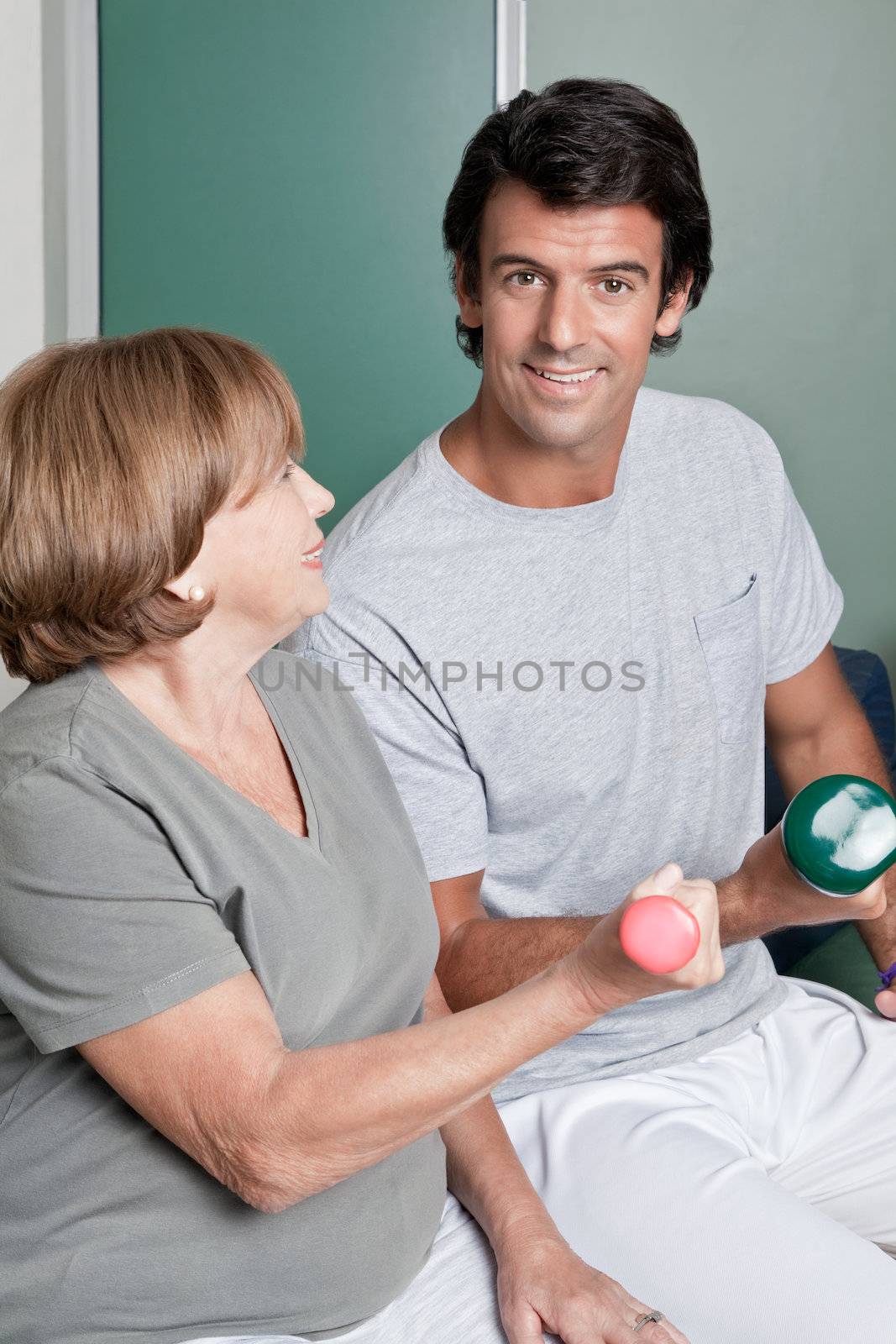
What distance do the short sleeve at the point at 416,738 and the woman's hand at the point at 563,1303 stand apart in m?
0.40

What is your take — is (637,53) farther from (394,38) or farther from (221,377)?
(221,377)

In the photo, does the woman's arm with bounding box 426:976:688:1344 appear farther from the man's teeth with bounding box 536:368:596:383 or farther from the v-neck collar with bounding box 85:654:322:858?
the man's teeth with bounding box 536:368:596:383

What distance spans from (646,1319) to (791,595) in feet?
2.91

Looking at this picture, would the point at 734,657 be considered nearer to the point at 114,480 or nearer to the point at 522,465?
the point at 522,465

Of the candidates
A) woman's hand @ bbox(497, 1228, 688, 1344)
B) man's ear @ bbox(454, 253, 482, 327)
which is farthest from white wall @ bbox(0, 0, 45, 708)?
woman's hand @ bbox(497, 1228, 688, 1344)

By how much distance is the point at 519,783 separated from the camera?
1.46 meters

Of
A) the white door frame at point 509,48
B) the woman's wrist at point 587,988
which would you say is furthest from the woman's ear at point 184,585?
the white door frame at point 509,48

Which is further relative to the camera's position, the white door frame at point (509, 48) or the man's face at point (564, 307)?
the white door frame at point (509, 48)

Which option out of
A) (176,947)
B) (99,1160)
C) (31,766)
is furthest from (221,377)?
(99,1160)

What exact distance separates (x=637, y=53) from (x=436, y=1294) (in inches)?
89.8

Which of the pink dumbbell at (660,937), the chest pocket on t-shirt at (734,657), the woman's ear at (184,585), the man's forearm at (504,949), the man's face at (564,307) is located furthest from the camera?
the chest pocket on t-shirt at (734,657)

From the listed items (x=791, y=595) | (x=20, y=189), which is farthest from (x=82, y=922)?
(x=20, y=189)

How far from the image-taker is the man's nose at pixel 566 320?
1435 mm

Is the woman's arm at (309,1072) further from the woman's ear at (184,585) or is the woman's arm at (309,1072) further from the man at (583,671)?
the man at (583,671)
